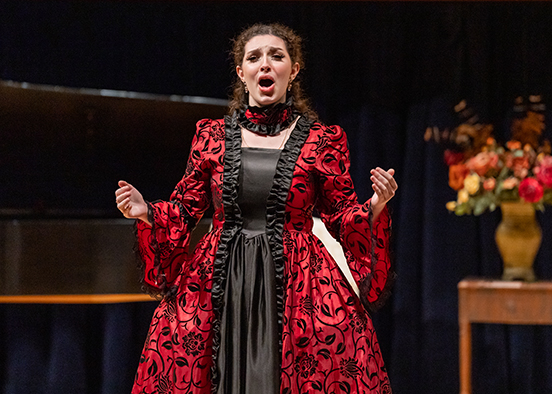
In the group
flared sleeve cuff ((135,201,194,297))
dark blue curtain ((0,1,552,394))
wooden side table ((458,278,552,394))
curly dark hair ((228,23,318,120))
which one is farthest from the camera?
dark blue curtain ((0,1,552,394))

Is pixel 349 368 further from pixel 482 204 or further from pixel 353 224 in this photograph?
pixel 482 204

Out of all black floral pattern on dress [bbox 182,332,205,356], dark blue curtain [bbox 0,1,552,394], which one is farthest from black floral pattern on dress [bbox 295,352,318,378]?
dark blue curtain [bbox 0,1,552,394]

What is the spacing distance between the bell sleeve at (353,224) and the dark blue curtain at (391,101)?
154 cm

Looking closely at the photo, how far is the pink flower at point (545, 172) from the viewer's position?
2.80 metres

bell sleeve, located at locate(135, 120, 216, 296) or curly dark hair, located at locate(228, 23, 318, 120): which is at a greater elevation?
curly dark hair, located at locate(228, 23, 318, 120)

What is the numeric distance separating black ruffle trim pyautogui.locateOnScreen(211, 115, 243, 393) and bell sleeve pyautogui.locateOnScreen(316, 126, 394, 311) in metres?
0.21

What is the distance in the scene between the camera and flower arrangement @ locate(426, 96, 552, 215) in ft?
9.27

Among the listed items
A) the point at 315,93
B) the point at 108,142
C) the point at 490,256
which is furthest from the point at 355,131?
the point at 108,142

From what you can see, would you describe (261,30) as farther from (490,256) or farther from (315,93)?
(490,256)

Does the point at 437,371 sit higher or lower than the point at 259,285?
lower

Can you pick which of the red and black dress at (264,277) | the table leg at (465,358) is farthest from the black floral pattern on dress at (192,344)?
the table leg at (465,358)

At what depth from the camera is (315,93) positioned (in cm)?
350

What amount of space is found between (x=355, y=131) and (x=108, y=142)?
1167 millimetres

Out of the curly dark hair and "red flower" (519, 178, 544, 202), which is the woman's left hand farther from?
"red flower" (519, 178, 544, 202)
